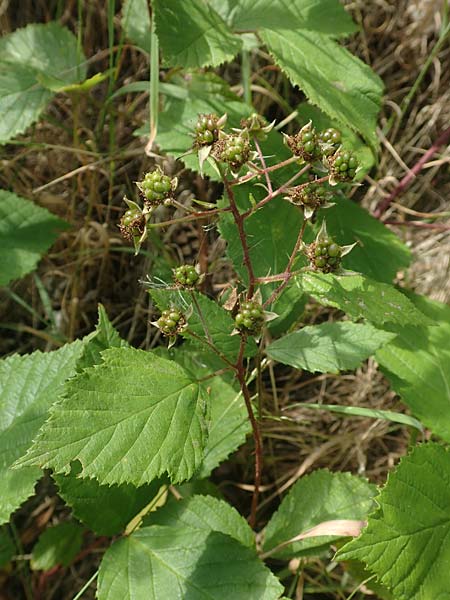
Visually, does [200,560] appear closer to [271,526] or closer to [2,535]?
[271,526]

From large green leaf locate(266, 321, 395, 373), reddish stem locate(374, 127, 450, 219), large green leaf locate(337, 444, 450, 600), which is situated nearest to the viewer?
large green leaf locate(337, 444, 450, 600)

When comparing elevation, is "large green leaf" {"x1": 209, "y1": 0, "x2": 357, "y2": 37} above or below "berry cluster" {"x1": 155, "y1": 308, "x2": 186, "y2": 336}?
above

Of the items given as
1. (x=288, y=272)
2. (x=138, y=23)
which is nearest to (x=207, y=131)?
(x=288, y=272)

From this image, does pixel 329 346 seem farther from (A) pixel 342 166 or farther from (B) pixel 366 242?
(B) pixel 366 242

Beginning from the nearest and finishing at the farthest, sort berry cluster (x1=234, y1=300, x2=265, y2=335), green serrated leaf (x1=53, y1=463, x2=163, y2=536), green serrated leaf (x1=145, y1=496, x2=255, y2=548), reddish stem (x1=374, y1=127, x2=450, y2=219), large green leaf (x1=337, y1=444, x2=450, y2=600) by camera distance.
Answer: berry cluster (x1=234, y1=300, x2=265, y2=335) → large green leaf (x1=337, y1=444, x2=450, y2=600) → green serrated leaf (x1=53, y1=463, x2=163, y2=536) → green serrated leaf (x1=145, y1=496, x2=255, y2=548) → reddish stem (x1=374, y1=127, x2=450, y2=219)

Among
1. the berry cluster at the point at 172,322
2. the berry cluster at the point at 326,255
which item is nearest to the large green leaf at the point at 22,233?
the berry cluster at the point at 172,322

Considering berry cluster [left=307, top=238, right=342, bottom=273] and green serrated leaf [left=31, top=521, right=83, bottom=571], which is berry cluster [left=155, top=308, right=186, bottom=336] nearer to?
berry cluster [left=307, top=238, right=342, bottom=273]

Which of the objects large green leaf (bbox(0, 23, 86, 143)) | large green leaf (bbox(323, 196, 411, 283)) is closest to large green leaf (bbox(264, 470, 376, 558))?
large green leaf (bbox(323, 196, 411, 283))
